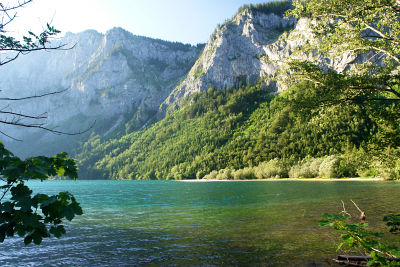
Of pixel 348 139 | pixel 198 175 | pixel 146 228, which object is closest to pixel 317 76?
pixel 146 228

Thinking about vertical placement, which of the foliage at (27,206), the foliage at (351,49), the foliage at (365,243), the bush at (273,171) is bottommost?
the bush at (273,171)

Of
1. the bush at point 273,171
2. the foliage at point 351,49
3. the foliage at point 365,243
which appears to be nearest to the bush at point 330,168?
the bush at point 273,171

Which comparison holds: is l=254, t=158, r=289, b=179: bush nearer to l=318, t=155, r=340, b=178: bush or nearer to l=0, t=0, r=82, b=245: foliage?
l=318, t=155, r=340, b=178: bush

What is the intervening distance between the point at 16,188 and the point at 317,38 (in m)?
15.0

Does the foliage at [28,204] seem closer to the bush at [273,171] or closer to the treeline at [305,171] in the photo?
the treeline at [305,171]

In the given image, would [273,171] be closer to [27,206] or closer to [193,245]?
[193,245]

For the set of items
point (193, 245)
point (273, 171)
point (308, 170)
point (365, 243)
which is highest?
point (365, 243)

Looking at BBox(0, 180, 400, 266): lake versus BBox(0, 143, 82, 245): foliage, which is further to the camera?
BBox(0, 180, 400, 266): lake

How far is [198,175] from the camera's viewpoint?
182 m

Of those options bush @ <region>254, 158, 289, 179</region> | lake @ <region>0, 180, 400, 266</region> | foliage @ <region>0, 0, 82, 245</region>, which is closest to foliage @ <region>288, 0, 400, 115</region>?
lake @ <region>0, 180, 400, 266</region>

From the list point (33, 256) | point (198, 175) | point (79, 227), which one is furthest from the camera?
point (198, 175)

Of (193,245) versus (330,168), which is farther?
(330,168)

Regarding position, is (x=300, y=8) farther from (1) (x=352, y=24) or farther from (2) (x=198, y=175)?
(2) (x=198, y=175)

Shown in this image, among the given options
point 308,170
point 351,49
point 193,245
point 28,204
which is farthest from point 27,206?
point 308,170
